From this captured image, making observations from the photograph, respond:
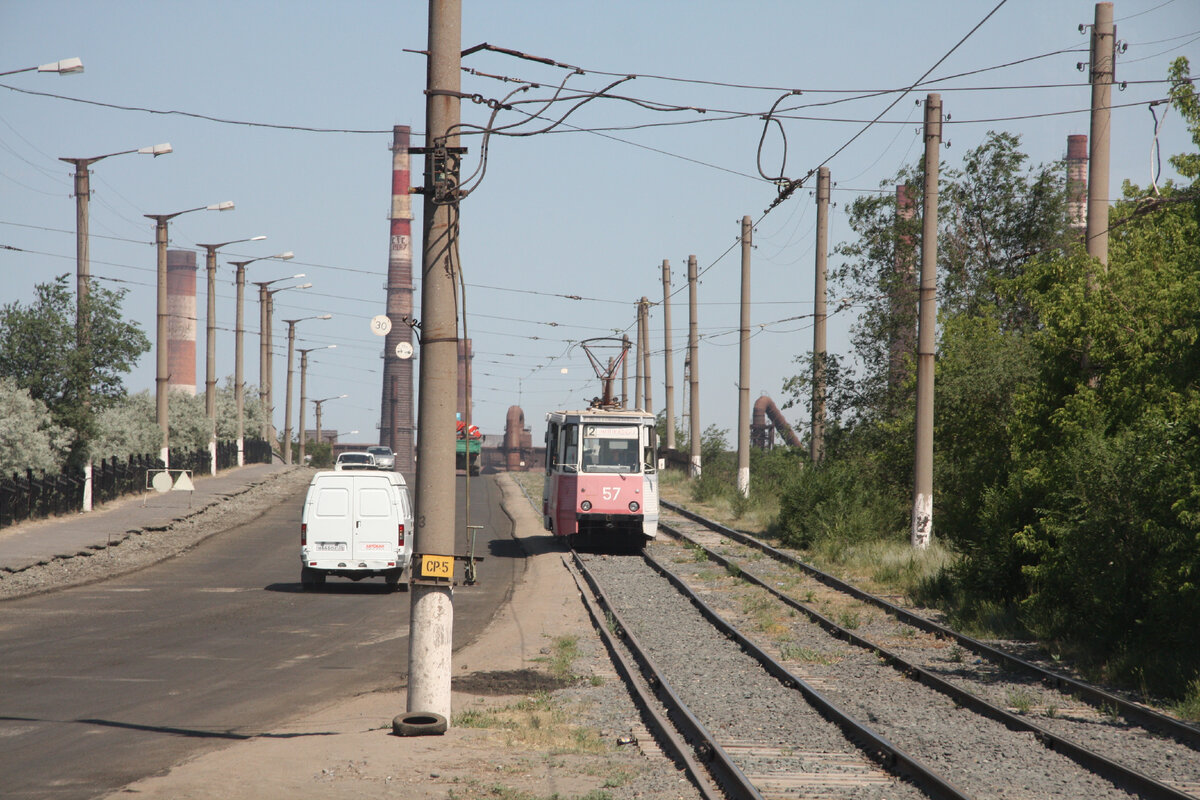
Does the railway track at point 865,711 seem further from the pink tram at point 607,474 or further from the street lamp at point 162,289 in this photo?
the street lamp at point 162,289

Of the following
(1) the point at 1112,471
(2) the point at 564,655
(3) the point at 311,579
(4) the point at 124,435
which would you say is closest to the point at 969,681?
(1) the point at 1112,471

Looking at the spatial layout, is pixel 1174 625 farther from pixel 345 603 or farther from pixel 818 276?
pixel 818 276

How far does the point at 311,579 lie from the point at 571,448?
7.63 metres

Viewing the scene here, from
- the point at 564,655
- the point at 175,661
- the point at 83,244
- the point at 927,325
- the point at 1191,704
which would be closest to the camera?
the point at 1191,704

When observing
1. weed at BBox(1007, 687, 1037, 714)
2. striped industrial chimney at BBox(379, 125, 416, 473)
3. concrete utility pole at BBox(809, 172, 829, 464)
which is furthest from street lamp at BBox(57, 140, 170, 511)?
striped industrial chimney at BBox(379, 125, 416, 473)

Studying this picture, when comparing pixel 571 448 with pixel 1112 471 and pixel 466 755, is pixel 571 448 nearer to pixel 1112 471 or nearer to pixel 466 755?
pixel 1112 471

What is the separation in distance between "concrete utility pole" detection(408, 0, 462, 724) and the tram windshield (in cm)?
1797

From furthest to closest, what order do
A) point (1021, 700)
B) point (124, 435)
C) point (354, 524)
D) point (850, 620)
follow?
point (124, 435)
point (354, 524)
point (850, 620)
point (1021, 700)

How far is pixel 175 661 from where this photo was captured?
14.8m

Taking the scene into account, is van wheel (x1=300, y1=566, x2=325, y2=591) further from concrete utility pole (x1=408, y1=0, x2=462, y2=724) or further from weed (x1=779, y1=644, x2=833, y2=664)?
concrete utility pole (x1=408, y1=0, x2=462, y2=724)

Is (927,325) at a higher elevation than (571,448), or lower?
higher

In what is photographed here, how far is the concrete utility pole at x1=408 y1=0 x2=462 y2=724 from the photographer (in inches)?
416

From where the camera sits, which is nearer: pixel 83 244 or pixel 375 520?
pixel 375 520

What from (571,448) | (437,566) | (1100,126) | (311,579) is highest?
(1100,126)
